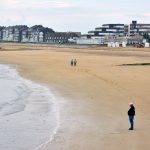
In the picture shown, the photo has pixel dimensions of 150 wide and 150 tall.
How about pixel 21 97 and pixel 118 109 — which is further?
pixel 21 97

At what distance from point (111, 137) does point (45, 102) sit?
10.1 meters

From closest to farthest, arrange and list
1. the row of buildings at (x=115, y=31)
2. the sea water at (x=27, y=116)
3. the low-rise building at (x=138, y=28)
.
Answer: the sea water at (x=27, y=116) → the row of buildings at (x=115, y=31) → the low-rise building at (x=138, y=28)

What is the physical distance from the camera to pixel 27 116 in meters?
23.1

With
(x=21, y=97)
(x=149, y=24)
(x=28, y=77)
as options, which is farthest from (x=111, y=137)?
(x=149, y=24)

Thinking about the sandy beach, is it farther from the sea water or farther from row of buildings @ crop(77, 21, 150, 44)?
row of buildings @ crop(77, 21, 150, 44)

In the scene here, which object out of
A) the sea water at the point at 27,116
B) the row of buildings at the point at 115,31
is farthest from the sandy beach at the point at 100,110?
the row of buildings at the point at 115,31

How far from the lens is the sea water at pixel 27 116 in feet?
59.1

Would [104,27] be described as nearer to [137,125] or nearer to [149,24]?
[149,24]

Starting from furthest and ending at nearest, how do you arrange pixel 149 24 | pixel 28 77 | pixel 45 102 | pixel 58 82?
pixel 149 24, pixel 28 77, pixel 58 82, pixel 45 102

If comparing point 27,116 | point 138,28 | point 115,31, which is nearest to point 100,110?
point 27,116

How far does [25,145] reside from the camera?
1734cm

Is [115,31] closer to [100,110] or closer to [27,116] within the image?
[100,110]

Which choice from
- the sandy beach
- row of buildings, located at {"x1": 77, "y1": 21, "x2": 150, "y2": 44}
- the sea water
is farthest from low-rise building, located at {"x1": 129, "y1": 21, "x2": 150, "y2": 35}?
the sea water

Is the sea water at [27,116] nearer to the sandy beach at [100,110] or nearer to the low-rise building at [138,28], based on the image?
the sandy beach at [100,110]
